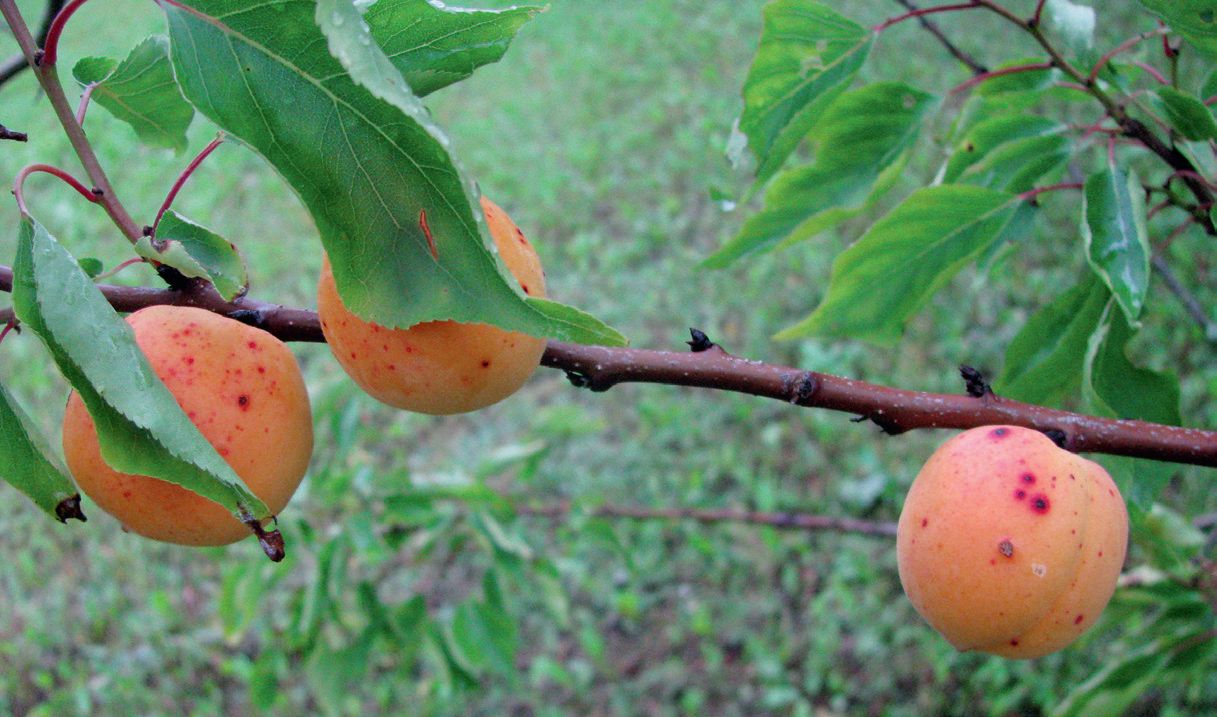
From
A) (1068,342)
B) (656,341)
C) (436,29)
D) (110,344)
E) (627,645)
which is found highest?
(436,29)

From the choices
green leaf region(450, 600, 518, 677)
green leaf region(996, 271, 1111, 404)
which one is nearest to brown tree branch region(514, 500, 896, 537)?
green leaf region(450, 600, 518, 677)

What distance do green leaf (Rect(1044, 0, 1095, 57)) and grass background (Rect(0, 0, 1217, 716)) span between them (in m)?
1.05

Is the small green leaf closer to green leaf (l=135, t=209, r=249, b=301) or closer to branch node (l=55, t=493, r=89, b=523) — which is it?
green leaf (l=135, t=209, r=249, b=301)

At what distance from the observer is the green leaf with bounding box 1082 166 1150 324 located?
115 centimetres

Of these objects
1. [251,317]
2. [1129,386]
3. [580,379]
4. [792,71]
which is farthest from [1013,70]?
[251,317]

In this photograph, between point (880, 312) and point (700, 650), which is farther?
point (700, 650)

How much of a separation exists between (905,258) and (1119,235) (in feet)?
0.81

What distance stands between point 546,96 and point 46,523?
→ 11.2ft

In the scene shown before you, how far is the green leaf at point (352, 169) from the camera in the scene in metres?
0.81

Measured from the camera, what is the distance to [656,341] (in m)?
3.98

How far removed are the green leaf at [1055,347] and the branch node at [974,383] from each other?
0.35m

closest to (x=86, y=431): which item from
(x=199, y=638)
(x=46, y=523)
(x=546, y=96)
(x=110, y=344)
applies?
(x=110, y=344)

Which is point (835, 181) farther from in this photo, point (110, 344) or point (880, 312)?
point (110, 344)

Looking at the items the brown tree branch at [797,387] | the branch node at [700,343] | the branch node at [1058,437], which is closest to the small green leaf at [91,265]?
the brown tree branch at [797,387]
